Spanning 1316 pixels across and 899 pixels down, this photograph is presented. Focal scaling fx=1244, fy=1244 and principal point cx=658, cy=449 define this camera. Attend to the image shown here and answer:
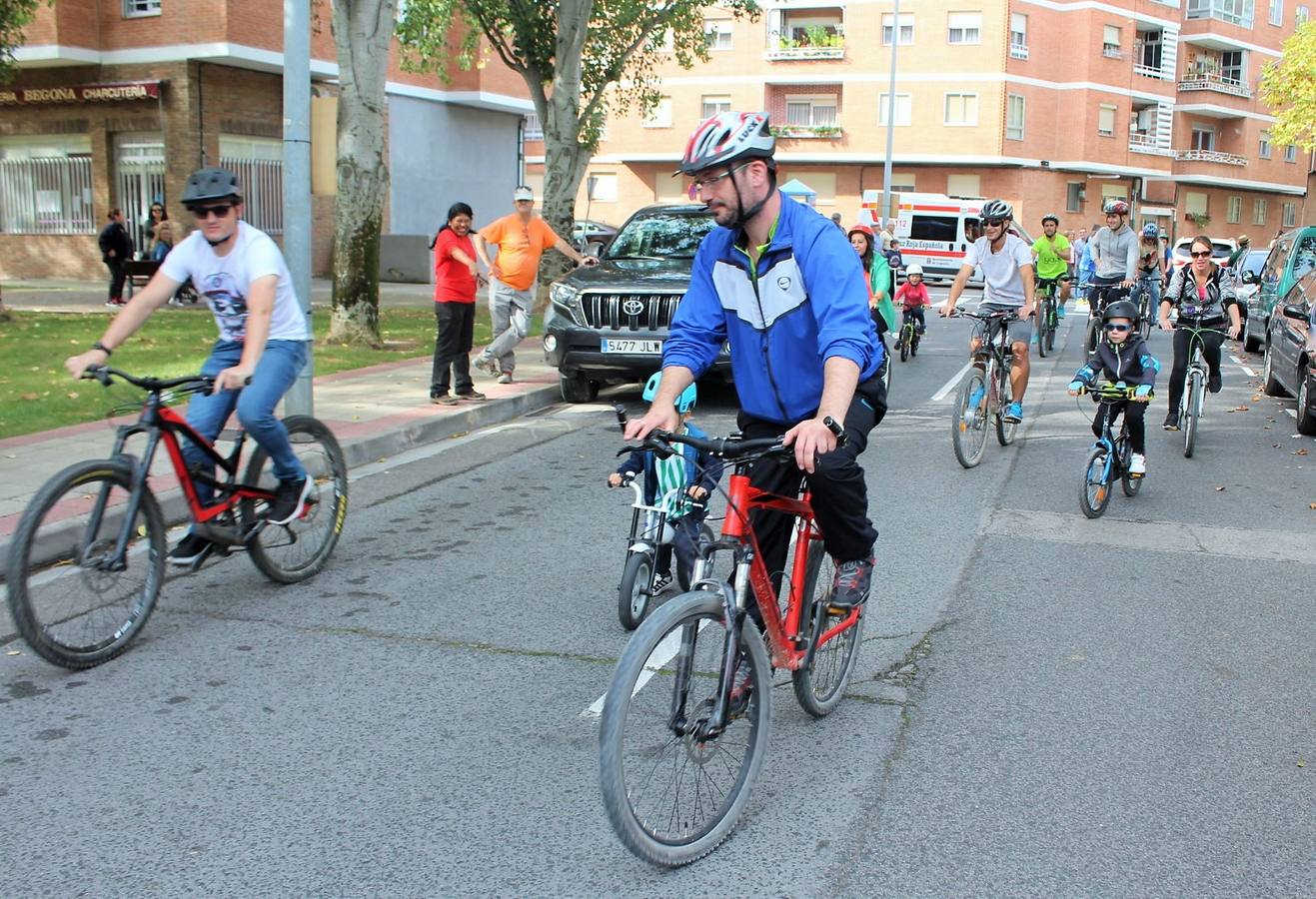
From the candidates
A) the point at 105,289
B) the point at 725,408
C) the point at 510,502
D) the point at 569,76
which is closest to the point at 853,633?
the point at 510,502

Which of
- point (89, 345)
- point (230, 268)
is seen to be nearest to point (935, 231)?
point (89, 345)

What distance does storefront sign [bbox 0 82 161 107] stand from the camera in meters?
25.1

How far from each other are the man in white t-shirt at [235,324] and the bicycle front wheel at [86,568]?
390mm

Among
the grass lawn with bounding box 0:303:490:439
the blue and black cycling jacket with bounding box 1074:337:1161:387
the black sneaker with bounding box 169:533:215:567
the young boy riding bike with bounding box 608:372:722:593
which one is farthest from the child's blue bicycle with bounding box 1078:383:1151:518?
the grass lawn with bounding box 0:303:490:439

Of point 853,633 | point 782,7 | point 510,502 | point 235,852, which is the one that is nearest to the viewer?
point 235,852

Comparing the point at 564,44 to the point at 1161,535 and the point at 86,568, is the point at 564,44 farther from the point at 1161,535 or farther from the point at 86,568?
the point at 86,568

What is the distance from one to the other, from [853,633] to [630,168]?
54.1 m

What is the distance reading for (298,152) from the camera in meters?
8.96

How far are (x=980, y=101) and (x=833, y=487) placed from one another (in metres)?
50.2

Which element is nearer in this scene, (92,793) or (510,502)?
(92,793)

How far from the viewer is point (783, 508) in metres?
3.73

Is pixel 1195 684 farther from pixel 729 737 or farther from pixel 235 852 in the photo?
pixel 235 852

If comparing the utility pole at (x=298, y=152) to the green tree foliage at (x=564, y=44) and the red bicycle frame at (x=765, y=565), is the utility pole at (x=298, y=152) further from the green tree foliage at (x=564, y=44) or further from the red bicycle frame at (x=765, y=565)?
the green tree foliage at (x=564, y=44)

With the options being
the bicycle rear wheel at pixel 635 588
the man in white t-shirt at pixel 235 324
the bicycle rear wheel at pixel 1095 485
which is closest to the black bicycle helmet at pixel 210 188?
the man in white t-shirt at pixel 235 324
